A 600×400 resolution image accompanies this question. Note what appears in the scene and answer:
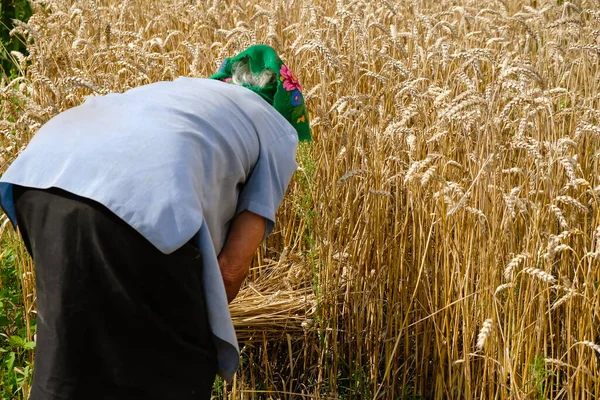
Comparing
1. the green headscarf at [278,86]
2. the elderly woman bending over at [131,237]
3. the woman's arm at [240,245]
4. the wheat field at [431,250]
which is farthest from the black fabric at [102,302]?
the wheat field at [431,250]

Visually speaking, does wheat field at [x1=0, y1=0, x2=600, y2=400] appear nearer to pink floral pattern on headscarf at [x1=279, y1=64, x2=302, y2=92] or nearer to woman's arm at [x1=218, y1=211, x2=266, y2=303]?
pink floral pattern on headscarf at [x1=279, y1=64, x2=302, y2=92]

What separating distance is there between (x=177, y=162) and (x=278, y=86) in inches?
16.6

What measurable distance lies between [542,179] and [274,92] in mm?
723

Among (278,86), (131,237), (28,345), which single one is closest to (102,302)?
(131,237)

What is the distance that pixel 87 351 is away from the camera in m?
1.60

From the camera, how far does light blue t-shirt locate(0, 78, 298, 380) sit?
156cm

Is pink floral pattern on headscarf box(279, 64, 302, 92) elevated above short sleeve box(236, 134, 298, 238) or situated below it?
above

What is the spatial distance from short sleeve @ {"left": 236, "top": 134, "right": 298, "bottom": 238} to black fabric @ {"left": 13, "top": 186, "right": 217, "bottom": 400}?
23 cm

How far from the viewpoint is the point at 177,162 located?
160 cm

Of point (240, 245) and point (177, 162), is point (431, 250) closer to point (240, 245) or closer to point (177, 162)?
point (240, 245)

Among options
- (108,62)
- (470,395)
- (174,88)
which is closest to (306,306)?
(470,395)

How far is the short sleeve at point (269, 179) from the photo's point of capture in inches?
71.1

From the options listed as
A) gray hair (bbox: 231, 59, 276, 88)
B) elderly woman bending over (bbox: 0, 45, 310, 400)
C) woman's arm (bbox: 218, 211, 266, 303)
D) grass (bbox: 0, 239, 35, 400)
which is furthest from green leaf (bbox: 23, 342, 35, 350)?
gray hair (bbox: 231, 59, 276, 88)

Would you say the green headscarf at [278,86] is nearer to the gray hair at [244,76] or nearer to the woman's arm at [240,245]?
the gray hair at [244,76]
